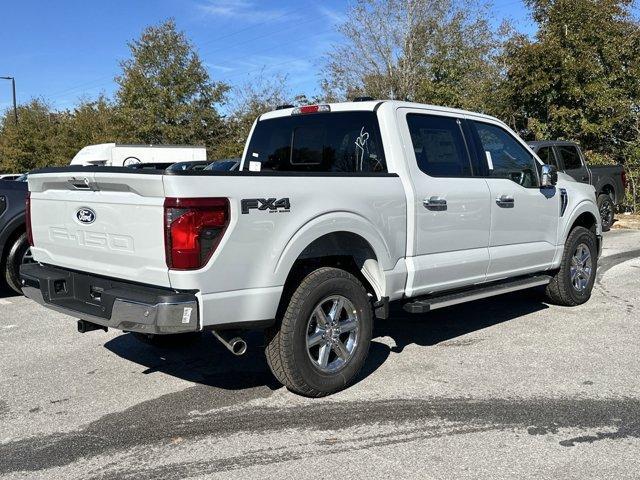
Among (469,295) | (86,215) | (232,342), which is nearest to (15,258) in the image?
(86,215)

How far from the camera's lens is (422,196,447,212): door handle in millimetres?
4555

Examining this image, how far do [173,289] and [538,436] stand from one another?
225 centimetres

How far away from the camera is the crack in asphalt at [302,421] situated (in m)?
3.39

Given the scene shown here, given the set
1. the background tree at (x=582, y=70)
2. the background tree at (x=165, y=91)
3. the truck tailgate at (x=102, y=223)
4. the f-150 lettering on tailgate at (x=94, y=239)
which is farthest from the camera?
the background tree at (x=165, y=91)

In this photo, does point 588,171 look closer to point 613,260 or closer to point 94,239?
point 613,260

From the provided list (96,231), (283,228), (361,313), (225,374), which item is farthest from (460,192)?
(96,231)

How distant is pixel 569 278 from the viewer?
639cm

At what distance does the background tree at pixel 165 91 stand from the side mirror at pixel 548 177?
2383 centimetres

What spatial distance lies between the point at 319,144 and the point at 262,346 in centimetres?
175

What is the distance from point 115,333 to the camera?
5.79 meters

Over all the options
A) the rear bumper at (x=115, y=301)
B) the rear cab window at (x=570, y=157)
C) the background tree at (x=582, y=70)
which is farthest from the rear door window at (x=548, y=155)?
the rear bumper at (x=115, y=301)

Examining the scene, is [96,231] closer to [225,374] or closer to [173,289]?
[173,289]

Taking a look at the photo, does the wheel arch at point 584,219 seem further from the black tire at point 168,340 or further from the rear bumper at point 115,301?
the rear bumper at point 115,301

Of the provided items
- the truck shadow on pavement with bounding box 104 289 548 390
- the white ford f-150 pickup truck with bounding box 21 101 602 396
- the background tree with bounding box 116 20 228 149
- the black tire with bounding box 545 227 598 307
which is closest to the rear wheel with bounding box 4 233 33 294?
the truck shadow on pavement with bounding box 104 289 548 390
